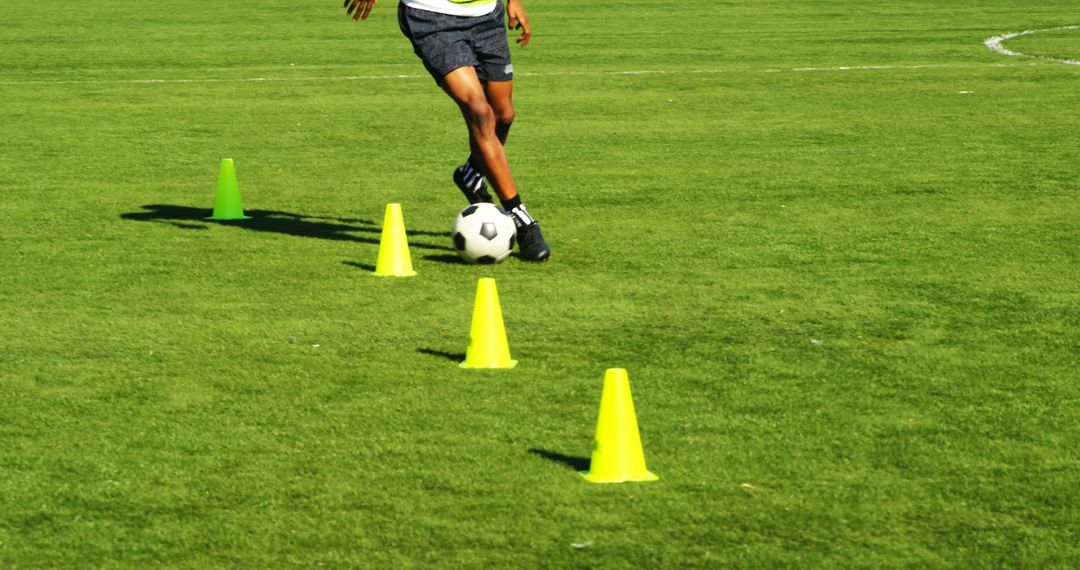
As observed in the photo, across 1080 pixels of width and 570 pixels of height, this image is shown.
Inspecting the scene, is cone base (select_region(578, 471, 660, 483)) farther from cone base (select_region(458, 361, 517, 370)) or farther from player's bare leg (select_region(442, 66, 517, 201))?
player's bare leg (select_region(442, 66, 517, 201))

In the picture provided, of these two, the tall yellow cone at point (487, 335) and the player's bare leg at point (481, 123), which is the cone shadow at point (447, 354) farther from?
the player's bare leg at point (481, 123)

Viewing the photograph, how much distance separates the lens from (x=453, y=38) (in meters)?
9.83

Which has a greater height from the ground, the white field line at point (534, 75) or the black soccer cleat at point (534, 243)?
the black soccer cleat at point (534, 243)

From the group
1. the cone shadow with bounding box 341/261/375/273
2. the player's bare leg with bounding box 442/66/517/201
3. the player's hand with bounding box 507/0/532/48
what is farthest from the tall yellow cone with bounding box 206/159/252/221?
the player's hand with bounding box 507/0/532/48

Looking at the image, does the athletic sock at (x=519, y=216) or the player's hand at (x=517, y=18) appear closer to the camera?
the athletic sock at (x=519, y=216)

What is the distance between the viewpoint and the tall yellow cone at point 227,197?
36.2 feet

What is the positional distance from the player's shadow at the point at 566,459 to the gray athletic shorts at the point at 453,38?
165 inches

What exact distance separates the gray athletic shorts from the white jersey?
2 cm

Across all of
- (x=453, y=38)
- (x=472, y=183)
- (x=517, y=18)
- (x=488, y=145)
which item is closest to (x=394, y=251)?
(x=488, y=145)

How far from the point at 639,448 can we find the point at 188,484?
1.46 metres

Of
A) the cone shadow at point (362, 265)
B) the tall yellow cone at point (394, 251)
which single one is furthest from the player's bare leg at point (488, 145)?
the cone shadow at point (362, 265)

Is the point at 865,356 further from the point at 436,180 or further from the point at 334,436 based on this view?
the point at 436,180

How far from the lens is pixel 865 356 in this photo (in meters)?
7.44

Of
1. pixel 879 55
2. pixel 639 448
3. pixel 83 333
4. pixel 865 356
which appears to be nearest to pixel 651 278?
pixel 865 356
